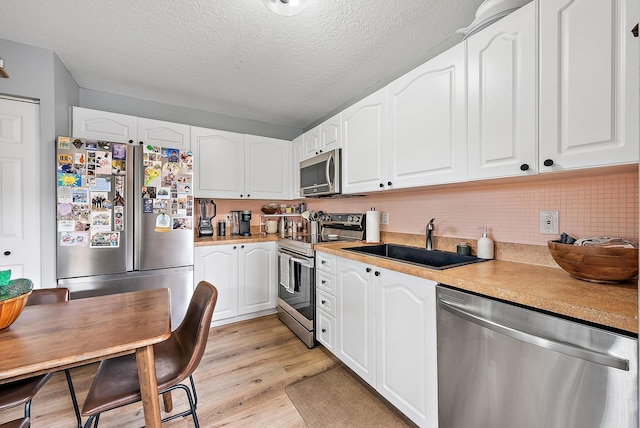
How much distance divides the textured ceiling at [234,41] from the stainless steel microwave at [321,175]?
2.26 ft

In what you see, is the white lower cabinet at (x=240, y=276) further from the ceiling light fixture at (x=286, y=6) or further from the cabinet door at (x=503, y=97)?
the cabinet door at (x=503, y=97)

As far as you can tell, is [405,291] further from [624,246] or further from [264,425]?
[264,425]

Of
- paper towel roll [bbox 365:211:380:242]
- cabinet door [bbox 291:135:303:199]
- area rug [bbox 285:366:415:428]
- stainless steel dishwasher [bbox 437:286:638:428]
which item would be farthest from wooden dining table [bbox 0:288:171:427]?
cabinet door [bbox 291:135:303:199]

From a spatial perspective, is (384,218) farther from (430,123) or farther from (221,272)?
(221,272)

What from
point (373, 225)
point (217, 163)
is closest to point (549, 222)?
point (373, 225)

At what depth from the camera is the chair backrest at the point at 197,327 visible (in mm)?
1116

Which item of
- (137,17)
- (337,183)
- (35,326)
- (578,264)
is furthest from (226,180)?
(578,264)

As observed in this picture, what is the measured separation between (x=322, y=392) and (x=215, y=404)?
677mm

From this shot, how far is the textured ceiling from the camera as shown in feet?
4.93

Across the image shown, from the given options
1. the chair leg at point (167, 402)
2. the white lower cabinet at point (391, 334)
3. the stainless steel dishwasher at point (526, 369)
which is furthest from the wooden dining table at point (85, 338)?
the stainless steel dishwasher at point (526, 369)

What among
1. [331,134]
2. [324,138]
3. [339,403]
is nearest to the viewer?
[339,403]

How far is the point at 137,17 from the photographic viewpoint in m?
1.57

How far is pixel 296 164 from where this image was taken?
3154mm

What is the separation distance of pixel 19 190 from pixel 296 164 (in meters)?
2.36
